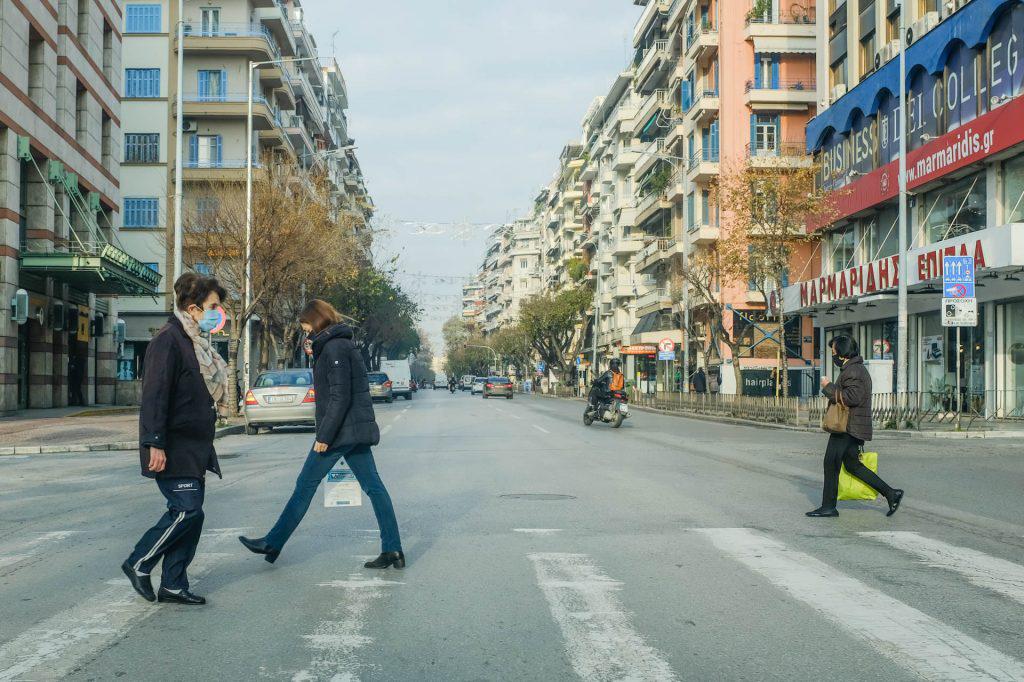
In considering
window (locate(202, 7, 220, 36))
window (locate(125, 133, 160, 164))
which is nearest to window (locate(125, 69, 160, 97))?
window (locate(125, 133, 160, 164))

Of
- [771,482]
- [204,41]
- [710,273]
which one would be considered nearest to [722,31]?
[710,273]

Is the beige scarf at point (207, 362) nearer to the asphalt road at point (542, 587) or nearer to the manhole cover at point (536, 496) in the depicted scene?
the asphalt road at point (542, 587)

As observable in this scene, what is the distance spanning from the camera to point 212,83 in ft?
174

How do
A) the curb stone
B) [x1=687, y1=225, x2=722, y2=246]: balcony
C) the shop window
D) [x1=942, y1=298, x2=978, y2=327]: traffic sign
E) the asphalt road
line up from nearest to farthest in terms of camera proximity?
the asphalt road → the curb stone → [x1=942, y1=298, x2=978, y2=327]: traffic sign → the shop window → [x1=687, y1=225, x2=722, y2=246]: balcony

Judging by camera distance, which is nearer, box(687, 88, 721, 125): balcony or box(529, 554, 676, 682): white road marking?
box(529, 554, 676, 682): white road marking

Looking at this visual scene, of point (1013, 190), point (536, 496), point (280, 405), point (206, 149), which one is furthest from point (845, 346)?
point (206, 149)

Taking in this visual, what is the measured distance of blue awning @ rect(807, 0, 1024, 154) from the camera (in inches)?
1106

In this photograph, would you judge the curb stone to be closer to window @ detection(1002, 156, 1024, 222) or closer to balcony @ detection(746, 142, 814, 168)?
window @ detection(1002, 156, 1024, 222)

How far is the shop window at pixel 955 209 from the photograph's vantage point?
2910 centimetres

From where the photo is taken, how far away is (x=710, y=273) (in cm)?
3891

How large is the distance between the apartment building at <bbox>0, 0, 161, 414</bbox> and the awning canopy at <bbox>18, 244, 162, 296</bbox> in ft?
0.12

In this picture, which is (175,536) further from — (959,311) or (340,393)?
(959,311)

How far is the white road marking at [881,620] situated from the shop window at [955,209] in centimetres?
2415

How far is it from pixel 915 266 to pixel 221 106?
3488 cm
